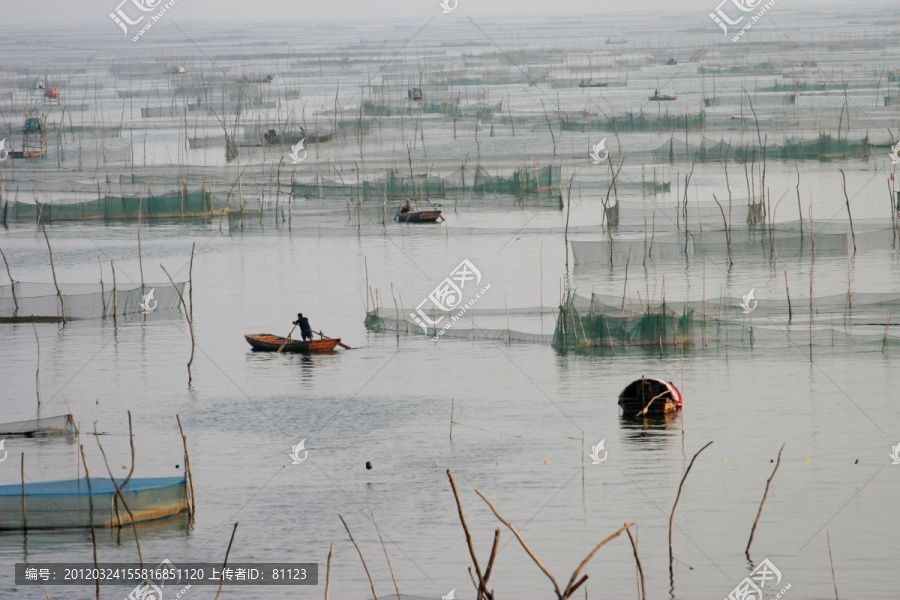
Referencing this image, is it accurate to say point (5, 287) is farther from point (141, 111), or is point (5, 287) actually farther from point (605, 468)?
point (141, 111)

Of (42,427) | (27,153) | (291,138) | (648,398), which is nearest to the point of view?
(42,427)

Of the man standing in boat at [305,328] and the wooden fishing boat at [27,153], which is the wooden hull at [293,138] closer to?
the wooden fishing boat at [27,153]

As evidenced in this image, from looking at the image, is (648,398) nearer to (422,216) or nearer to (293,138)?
(422,216)

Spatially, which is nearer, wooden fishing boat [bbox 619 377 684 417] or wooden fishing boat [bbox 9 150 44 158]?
wooden fishing boat [bbox 619 377 684 417]

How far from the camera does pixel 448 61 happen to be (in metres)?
88.8

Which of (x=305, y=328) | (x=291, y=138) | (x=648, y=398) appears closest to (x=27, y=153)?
(x=291, y=138)

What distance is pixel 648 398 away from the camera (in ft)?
55.1

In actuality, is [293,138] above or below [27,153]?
above

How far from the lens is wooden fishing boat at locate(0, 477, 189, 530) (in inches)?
500

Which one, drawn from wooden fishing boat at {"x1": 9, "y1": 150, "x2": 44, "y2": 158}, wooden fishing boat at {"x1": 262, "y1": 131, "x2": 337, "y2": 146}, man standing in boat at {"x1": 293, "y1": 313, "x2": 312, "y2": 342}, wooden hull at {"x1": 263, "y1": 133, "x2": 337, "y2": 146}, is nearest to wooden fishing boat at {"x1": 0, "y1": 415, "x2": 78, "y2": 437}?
man standing in boat at {"x1": 293, "y1": 313, "x2": 312, "y2": 342}

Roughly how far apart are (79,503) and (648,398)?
23.5 ft

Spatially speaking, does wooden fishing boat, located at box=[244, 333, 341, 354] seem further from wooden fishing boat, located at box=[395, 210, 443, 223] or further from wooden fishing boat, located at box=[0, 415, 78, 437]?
wooden fishing boat, located at box=[395, 210, 443, 223]

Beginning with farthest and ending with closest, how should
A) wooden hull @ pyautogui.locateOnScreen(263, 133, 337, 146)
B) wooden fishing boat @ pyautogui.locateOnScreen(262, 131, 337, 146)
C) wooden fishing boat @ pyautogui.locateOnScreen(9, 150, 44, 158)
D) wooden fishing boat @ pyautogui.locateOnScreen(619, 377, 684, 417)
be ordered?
1. wooden fishing boat @ pyautogui.locateOnScreen(9, 150, 44, 158)
2. wooden hull @ pyautogui.locateOnScreen(263, 133, 337, 146)
3. wooden fishing boat @ pyautogui.locateOnScreen(262, 131, 337, 146)
4. wooden fishing boat @ pyautogui.locateOnScreen(619, 377, 684, 417)

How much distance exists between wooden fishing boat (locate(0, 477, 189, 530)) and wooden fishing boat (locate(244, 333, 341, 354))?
8.06 metres
